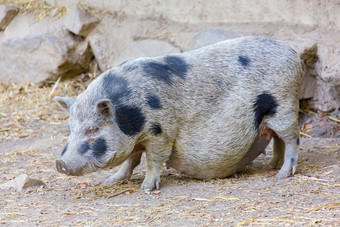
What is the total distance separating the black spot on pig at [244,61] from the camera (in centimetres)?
548

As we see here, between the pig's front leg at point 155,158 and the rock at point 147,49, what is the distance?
308 cm

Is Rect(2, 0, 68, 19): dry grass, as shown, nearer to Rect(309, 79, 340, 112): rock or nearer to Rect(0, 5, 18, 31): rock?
Rect(0, 5, 18, 31): rock

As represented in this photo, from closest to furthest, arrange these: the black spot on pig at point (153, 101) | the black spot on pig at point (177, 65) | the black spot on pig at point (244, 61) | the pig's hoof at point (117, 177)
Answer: the black spot on pig at point (153, 101) < the black spot on pig at point (177, 65) < the black spot on pig at point (244, 61) < the pig's hoof at point (117, 177)

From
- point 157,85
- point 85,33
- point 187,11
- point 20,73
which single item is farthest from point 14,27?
point 157,85

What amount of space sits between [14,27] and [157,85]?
17.1 ft

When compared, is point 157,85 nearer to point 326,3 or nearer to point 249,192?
point 249,192

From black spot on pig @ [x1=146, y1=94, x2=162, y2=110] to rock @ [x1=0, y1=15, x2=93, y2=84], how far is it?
4.31m

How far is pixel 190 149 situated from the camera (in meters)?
5.39


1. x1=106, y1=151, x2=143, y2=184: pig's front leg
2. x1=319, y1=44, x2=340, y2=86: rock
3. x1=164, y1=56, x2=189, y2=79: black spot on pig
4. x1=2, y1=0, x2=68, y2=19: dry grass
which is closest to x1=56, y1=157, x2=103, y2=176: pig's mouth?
x1=106, y1=151, x2=143, y2=184: pig's front leg

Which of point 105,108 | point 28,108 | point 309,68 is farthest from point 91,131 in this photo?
point 28,108

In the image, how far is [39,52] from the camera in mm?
9250

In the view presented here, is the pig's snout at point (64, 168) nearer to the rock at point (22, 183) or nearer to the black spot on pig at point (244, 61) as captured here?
the rock at point (22, 183)

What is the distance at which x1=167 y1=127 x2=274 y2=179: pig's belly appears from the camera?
5.41 m

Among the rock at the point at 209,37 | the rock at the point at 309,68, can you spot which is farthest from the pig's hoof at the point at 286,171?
the rock at the point at 209,37
